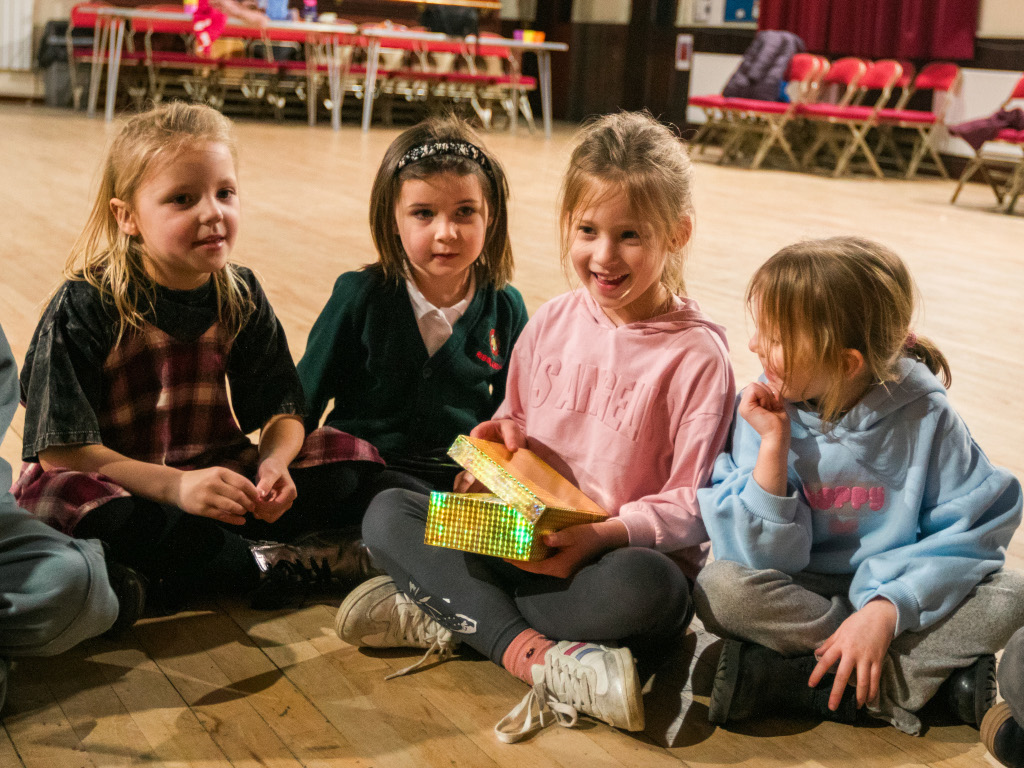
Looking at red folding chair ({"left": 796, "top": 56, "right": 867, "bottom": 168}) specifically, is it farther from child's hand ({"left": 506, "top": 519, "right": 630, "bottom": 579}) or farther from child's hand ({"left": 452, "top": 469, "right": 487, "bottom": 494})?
child's hand ({"left": 506, "top": 519, "right": 630, "bottom": 579})

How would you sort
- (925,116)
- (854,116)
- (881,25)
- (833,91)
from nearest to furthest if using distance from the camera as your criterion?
1. (854,116)
2. (925,116)
3. (881,25)
4. (833,91)

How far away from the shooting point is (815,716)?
1307mm

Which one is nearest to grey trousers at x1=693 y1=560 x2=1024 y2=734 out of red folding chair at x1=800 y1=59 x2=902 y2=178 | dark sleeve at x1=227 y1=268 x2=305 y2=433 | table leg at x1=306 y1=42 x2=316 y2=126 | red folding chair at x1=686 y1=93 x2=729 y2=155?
dark sleeve at x1=227 y1=268 x2=305 y2=433

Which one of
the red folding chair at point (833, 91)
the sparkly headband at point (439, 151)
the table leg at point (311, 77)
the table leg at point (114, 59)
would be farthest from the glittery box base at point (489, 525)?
the table leg at point (311, 77)

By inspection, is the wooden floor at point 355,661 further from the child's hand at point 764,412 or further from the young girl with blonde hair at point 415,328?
the child's hand at point 764,412

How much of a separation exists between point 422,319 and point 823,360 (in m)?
0.65

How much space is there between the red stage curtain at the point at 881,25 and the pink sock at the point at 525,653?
26.1ft

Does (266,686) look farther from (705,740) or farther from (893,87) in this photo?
(893,87)

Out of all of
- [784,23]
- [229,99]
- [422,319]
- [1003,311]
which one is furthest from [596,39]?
[422,319]

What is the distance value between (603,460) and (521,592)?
8.3 inches

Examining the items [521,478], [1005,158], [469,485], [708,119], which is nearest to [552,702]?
[521,478]

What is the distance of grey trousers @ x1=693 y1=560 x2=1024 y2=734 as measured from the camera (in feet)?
4.15

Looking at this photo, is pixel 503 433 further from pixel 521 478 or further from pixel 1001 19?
pixel 1001 19

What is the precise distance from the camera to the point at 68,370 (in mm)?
1416
